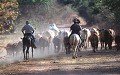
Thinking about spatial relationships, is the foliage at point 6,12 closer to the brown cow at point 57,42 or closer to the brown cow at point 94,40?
the brown cow at point 57,42

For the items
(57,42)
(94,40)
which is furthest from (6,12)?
(94,40)

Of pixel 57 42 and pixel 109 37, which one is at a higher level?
pixel 109 37

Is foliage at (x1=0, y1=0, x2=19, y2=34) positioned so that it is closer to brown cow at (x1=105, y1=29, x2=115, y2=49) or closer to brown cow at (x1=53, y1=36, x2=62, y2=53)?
brown cow at (x1=53, y1=36, x2=62, y2=53)

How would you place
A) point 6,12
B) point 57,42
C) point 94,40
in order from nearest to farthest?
point 6,12, point 94,40, point 57,42

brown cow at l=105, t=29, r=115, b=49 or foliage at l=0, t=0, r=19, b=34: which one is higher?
foliage at l=0, t=0, r=19, b=34

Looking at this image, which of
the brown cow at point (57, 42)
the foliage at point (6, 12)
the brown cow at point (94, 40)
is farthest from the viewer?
the brown cow at point (57, 42)

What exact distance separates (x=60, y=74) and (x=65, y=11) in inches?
2959

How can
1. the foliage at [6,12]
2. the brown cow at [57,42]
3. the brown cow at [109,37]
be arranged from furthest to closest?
1. the brown cow at [57,42]
2. the brown cow at [109,37]
3. the foliage at [6,12]

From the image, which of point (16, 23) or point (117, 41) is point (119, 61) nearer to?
point (117, 41)

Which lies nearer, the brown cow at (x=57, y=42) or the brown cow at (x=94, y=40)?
the brown cow at (x=94, y=40)

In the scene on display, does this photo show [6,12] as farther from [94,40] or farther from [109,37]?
[109,37]

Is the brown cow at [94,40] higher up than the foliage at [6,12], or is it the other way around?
the foliage at [6,12]

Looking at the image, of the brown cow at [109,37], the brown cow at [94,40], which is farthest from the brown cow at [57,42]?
the brown cow at [109,37]

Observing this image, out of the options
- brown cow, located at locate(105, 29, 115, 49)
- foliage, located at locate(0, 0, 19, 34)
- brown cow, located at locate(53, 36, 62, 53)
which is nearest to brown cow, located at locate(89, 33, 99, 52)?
brown cow, located at locate(105, 29, 115, 49)
